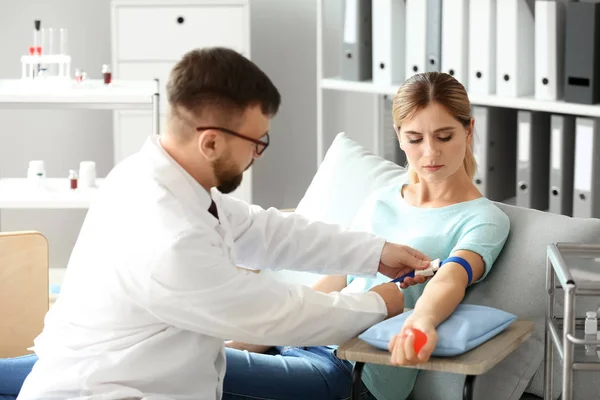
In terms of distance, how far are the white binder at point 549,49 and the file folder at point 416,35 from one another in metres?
0.42

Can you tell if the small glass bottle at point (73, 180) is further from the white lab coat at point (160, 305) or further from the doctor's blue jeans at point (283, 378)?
the white lab coat at point (160, 305)

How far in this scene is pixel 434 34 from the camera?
3.30 metres

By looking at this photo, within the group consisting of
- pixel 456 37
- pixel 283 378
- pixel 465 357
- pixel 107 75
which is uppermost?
pixel 456 37

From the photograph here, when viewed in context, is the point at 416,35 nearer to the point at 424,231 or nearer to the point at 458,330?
the point at 424,231

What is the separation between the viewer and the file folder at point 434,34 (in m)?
3.28

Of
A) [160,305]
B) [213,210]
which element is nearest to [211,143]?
[213,210]

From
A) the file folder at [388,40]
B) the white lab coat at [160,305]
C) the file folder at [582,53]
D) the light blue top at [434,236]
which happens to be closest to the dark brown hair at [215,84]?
the white lab coat at [160,305]

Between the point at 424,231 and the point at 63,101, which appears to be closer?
the point at 424,231

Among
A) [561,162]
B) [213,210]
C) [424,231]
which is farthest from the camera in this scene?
[561,162]

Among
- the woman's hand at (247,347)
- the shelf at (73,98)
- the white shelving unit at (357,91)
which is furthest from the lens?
the shelf at (73,98)

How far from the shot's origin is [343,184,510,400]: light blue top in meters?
2.00

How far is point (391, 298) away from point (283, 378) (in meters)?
0.32

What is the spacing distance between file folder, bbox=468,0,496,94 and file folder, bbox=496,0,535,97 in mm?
27

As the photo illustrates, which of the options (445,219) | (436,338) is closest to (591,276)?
(436,338)
